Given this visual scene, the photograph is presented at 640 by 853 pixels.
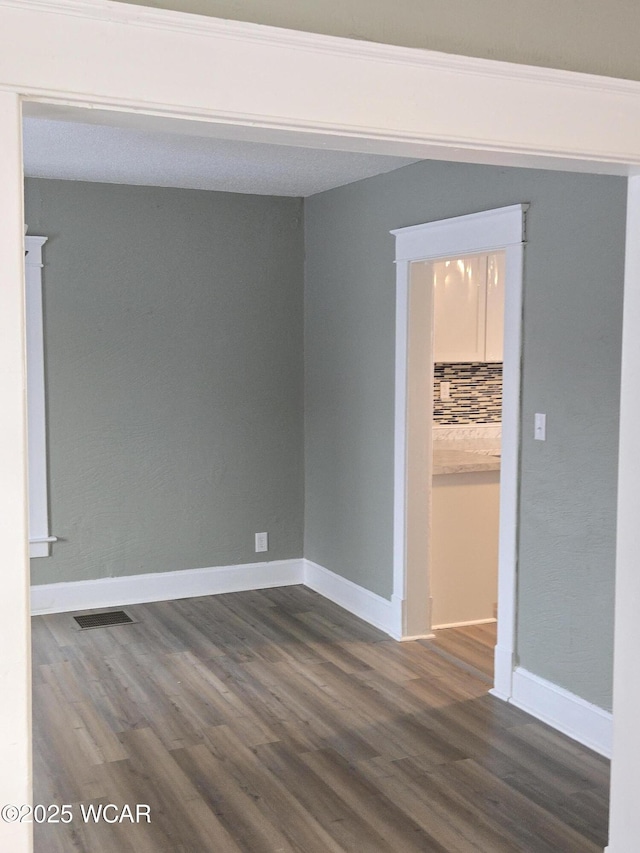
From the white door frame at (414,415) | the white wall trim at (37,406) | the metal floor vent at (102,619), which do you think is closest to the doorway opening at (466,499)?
the white door frame at (414,415)

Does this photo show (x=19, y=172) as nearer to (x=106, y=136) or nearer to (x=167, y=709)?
(x=106, y=136)

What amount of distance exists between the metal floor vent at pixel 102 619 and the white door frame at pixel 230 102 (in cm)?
367

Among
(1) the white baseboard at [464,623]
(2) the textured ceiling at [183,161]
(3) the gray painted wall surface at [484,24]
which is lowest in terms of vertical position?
(1) the white baseboard at [464,623]

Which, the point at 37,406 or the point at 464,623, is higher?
the point at 37,406

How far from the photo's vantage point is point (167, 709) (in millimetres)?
3988

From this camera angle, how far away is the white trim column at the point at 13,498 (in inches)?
57.5

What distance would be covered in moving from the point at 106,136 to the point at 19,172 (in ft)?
8.95

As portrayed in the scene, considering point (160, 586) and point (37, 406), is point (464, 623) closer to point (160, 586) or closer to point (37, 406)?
point (160, 586)

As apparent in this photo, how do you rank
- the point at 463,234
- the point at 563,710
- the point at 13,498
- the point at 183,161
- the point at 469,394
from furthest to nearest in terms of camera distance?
the point at 469,394 → the point at 183,161 → the point at 463,234 → the point at 563,710 → the point at 13,498

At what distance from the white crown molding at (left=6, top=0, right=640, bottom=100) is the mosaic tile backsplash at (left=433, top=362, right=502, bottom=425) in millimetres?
4134

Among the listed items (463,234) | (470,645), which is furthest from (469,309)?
(470,645)

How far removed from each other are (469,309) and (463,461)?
3.11ft

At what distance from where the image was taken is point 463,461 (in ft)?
17.0

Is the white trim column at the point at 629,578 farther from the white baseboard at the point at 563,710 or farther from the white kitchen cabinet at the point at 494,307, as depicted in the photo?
the white kitchen cabinet at the point at 494,307
